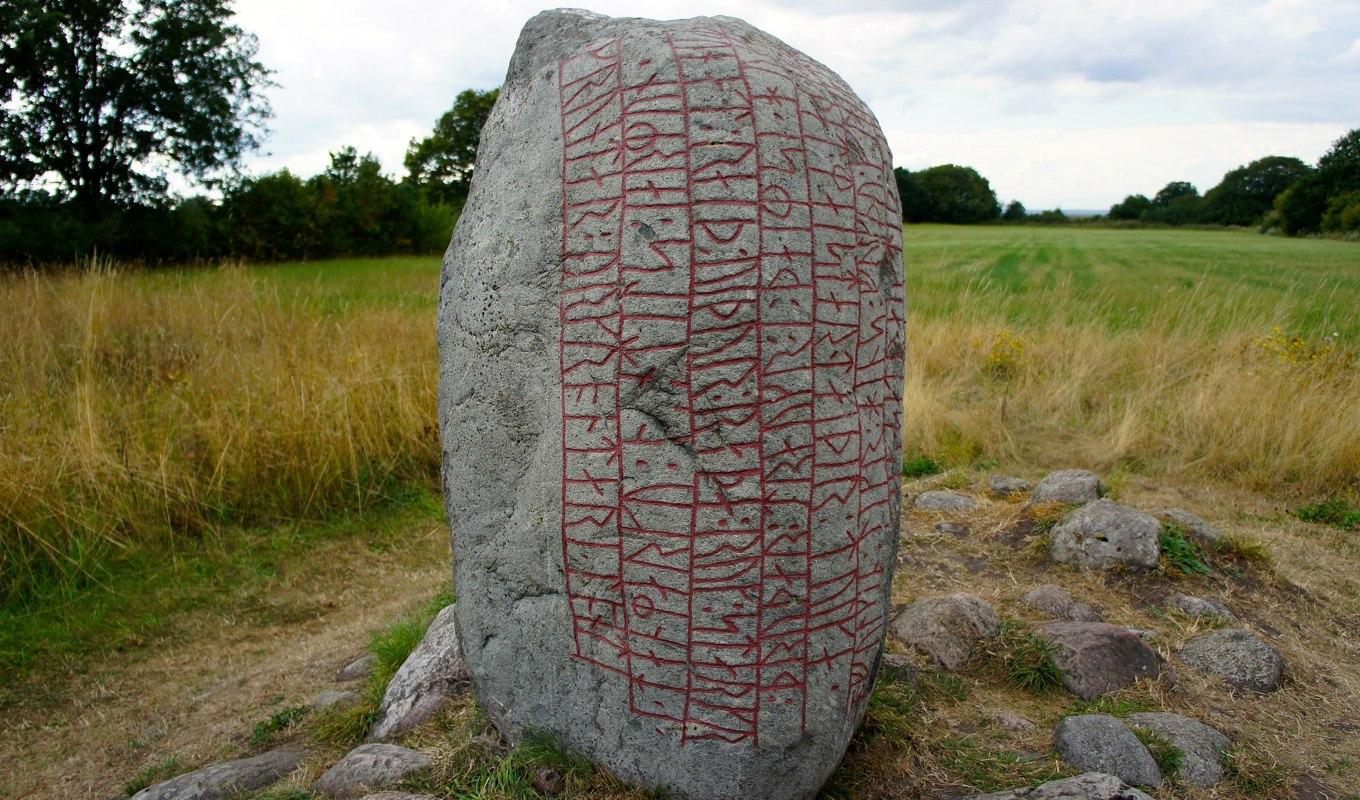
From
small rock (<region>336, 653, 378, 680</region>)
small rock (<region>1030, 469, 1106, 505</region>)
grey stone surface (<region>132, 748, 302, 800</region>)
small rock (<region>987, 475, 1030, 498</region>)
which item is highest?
small rock (<region>1030, 469, 1106, 505</region>)

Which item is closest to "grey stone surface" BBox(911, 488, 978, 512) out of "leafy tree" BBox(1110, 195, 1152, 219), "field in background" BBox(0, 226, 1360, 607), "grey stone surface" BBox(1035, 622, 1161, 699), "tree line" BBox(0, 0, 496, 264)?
"field in background" BBox(0, 226, 1360, 607)

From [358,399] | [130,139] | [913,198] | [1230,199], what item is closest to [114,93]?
[130,139]

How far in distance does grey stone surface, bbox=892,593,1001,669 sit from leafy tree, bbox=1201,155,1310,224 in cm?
3327

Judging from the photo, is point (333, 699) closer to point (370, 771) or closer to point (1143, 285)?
point (370, 771)

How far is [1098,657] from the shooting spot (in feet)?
11.5

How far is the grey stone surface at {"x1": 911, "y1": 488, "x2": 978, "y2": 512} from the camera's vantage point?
534 cm

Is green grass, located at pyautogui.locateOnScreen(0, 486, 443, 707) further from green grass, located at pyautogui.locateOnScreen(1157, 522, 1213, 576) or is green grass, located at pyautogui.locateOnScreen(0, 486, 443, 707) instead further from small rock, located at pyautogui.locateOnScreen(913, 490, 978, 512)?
green grass, located at pyautogui.locateOnScreen(1157, 522, 1213, 576)

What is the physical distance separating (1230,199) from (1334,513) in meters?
33.5

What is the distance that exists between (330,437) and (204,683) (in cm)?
191

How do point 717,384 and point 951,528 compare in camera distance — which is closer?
point 717,384

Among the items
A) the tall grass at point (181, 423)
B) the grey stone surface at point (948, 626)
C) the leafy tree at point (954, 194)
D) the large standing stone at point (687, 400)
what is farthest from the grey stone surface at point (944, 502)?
the leafy tree at point (954, 194)

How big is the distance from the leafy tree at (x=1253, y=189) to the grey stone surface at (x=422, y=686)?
3459 centimetres

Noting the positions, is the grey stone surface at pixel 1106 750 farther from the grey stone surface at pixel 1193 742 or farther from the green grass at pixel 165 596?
the green grass at pixel 165 596

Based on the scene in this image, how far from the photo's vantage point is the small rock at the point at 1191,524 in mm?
4652
